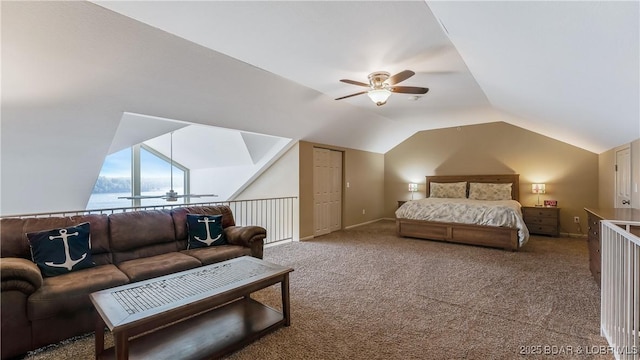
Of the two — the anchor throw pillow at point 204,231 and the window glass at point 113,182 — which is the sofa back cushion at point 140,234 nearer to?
the anchor throw pillow at point 204,231

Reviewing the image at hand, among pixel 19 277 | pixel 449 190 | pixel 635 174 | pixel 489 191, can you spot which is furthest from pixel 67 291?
pixel 489 191

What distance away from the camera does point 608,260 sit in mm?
2109

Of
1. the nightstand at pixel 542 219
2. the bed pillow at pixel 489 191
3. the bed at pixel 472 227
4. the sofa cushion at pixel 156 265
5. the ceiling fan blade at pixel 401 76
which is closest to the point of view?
the sofa cushion at pixel 156 265

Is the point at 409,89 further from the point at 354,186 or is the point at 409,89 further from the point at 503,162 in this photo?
the point at 503,162

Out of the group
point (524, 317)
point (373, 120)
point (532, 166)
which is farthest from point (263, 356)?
point (532, 166)

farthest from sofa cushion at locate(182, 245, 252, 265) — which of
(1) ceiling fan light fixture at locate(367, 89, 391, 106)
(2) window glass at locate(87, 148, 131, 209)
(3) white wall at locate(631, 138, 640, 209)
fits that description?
(3) white wall at locate(631, 138, 640, 209)

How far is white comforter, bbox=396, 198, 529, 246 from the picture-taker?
474 cm

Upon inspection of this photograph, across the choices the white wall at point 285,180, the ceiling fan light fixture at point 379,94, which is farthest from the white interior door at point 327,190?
the ceiling fan light fixture at point 379,94

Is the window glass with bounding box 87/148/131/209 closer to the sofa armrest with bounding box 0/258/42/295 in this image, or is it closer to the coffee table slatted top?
the sofa armrest with bounding box 0/258/42/295

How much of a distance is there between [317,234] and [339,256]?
5.81 ft

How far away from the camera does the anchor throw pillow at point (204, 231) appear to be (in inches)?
129

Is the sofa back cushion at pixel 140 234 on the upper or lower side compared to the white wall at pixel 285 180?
lower

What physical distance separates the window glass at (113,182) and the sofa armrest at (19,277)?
455 centimetres

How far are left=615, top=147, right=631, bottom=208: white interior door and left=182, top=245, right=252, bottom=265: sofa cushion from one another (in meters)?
5.27
